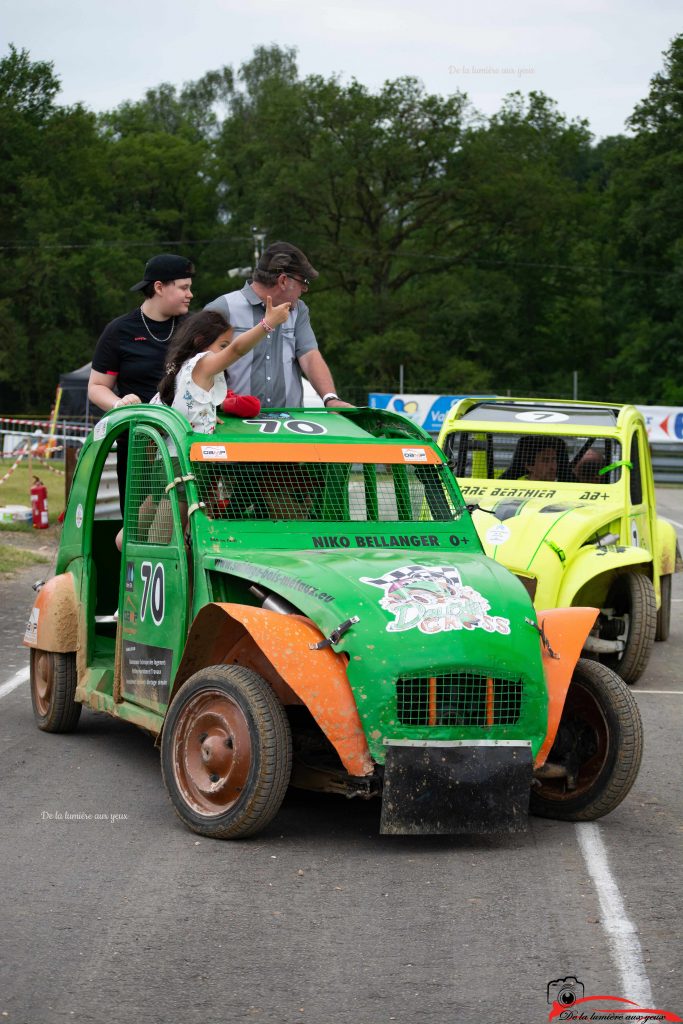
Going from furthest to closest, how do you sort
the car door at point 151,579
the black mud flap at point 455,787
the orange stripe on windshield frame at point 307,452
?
the orange stripe on windshield frame at point 307,452, the car door at point 151,579, the black mud flap at point 455,787

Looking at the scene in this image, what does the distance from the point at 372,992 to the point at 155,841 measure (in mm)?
1832

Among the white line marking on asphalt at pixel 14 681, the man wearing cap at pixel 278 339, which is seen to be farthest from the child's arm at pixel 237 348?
the white line marking on asphalt at pixel 14 681

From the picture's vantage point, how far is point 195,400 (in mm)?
6879

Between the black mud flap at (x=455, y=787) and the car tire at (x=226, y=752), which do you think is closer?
the black mud flap at (x=455, y=787)

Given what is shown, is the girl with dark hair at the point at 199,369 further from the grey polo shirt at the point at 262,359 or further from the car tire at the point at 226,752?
the car tire at the point at 226,752

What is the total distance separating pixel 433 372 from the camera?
6512cm

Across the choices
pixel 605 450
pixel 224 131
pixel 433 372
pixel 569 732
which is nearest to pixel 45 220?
pixel 224 131

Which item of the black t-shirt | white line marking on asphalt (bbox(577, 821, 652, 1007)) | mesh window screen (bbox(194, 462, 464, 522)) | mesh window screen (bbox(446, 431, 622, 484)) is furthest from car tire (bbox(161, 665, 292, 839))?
mesh window screen (bbox(446, 431, 622, 484))

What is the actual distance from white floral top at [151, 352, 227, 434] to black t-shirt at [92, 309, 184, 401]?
45.6 inches

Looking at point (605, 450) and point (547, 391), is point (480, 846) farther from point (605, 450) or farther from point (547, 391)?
point (547, 391)

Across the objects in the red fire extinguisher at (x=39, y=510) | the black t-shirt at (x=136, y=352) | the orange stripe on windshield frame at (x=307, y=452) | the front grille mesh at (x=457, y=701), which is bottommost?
the red fire extinguisher at (x=39, y=510)

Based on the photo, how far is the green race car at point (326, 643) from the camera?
5531mm

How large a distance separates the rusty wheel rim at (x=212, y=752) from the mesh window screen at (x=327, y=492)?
1018 mm

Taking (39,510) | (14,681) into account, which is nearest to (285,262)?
(14,681)
